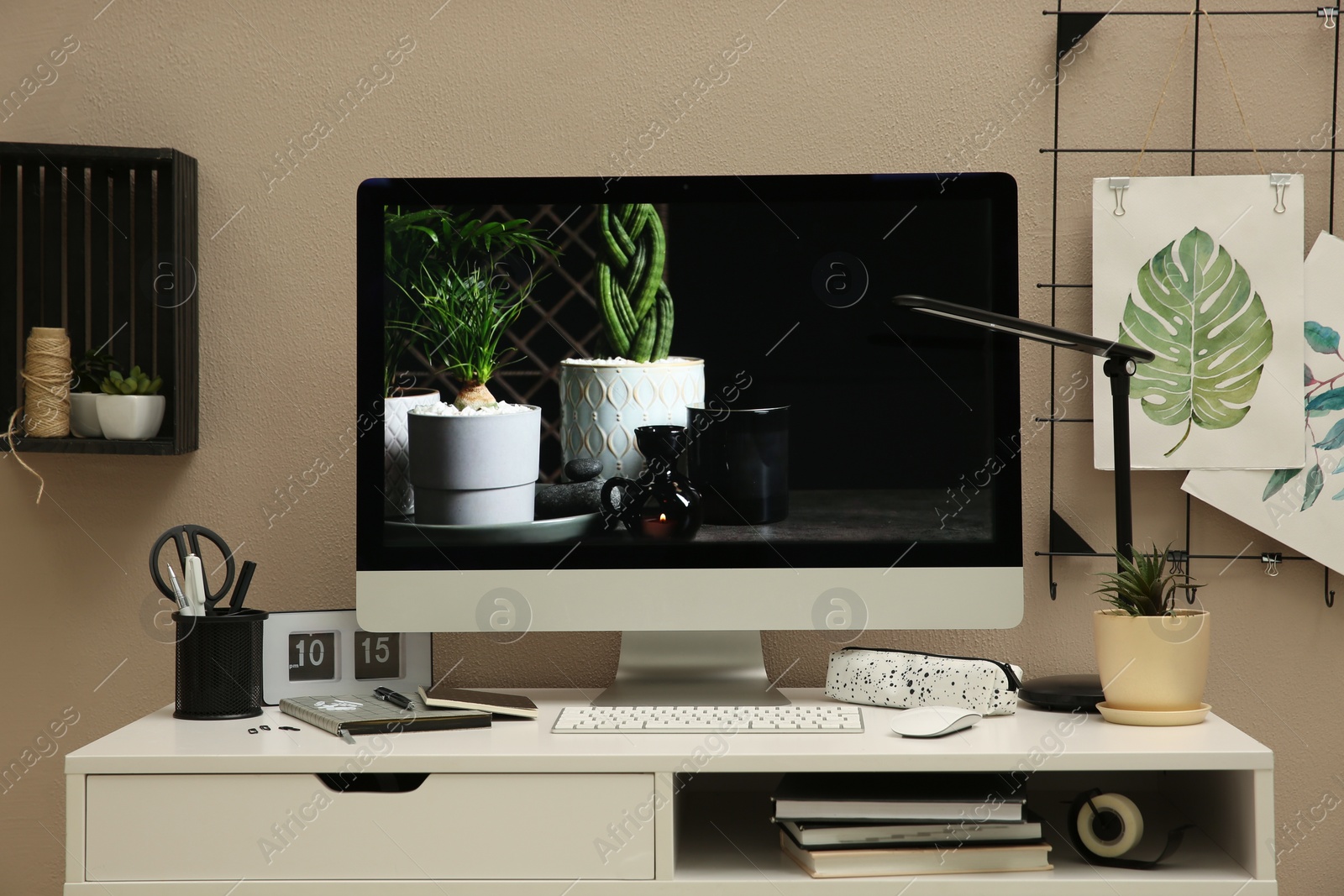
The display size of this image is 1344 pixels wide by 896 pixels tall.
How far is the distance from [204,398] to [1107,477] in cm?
135

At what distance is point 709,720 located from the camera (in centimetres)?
119

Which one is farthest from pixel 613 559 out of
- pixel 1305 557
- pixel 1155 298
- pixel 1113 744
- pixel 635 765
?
pixel 1305 557

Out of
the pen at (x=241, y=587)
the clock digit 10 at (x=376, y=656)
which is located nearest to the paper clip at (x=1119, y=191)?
the clock digit 10 at (x=376, y=656)

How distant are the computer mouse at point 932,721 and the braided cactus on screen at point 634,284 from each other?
531mm

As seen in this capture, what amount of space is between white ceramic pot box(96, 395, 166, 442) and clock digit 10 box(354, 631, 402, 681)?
443mm

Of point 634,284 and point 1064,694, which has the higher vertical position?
point 634,284

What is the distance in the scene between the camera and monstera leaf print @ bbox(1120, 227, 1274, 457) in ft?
5.01

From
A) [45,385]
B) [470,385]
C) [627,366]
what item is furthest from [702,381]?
[45,385]

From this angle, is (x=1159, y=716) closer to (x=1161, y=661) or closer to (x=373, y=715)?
(x=1161, y=661)

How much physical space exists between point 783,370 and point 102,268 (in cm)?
103

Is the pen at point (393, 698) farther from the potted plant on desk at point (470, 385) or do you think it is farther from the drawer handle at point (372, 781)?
the potted plant on desk at point (470, 385)

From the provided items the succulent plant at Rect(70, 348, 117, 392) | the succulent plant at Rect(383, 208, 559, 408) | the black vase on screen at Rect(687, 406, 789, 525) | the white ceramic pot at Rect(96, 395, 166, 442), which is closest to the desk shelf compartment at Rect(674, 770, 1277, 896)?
the black vase on screen at Rect(687, 406, 789, 525)

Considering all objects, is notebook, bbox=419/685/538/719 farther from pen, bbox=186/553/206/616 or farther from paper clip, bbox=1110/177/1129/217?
paper clip, bbox=1110/177/1129/217

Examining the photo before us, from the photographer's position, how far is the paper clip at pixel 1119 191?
153 centimetres
